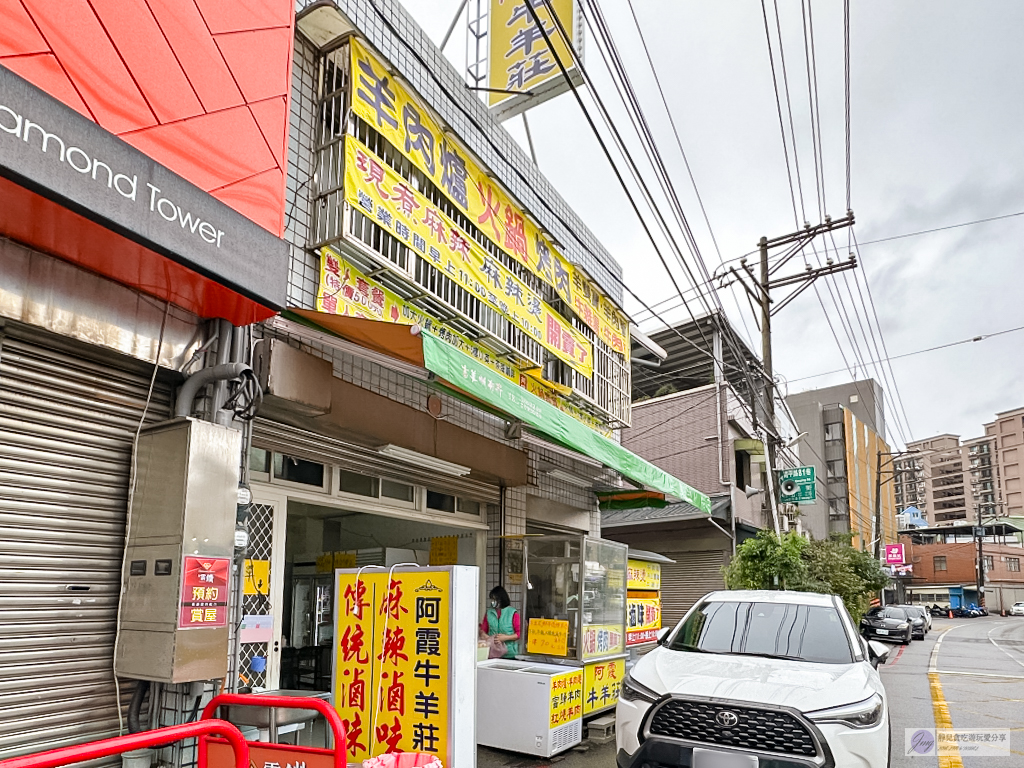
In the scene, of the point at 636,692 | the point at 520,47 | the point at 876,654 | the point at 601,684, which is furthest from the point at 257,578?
the point at 520,47

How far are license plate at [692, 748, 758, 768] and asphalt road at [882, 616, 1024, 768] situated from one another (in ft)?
12.0

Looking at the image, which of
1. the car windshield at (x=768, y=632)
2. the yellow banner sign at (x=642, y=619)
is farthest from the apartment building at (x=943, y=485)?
the car windshield at (x=768, y=632)

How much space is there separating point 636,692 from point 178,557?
3587 millimetres

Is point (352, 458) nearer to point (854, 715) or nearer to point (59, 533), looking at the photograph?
point (59, 533)

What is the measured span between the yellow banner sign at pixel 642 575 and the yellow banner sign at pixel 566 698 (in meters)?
3.22

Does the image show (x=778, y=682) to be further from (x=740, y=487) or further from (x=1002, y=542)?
(x=1002, y=542)

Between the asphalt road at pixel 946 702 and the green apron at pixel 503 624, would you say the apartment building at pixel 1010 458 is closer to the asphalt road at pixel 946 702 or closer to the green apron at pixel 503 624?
the asphalt road at pixel 946 702

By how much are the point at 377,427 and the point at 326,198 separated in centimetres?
226

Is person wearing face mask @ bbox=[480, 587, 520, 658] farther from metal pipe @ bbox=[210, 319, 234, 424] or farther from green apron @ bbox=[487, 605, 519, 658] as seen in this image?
metal pipe @ bbox=[210, 319, 234, 424]

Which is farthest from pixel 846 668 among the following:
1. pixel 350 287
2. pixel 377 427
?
pixel 350 287

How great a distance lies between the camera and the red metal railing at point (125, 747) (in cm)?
261

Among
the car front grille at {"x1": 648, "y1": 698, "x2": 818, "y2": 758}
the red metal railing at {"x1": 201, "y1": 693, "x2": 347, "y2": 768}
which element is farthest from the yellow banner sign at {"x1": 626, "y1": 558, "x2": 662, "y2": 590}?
the red metal railing at {"x1": 201, "y1": 693, "x2": 347, "y2": 768}

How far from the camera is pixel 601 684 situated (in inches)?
350

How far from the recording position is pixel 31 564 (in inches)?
181
